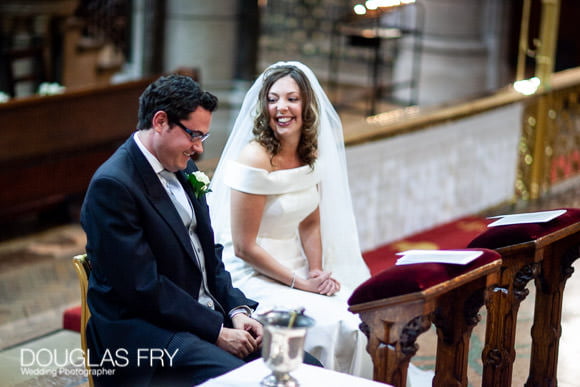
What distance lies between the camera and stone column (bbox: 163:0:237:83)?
33.0 ft

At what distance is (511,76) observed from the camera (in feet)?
44.1

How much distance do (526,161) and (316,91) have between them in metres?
4.44

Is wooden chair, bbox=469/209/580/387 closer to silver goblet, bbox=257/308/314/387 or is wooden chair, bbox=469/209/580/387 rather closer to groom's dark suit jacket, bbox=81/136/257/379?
groom's dark suit jacket, bbox=81/136/257/379

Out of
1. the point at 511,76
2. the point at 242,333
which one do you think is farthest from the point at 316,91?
the point at 511,76

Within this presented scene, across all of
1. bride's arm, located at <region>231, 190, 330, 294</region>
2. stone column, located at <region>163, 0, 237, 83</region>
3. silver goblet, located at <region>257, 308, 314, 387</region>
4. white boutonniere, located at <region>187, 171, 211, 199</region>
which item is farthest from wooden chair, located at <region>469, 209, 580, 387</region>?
stone column, located at <region>163, 0, 237, 83</region>

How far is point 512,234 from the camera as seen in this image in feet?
12.7

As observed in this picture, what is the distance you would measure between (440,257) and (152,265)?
39.3 inches

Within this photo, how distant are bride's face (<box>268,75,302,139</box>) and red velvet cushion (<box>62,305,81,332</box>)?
1878 millimetres

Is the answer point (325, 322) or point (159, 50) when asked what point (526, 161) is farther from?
point (325, 322)

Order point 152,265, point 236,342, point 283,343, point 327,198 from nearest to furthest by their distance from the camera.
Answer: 1. point 283,343
2. point 152,265
3. point 236,342
4. point 327,198

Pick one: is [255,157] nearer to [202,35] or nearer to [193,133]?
[193,133]

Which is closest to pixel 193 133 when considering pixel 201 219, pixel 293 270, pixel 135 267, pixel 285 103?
pixel 201 219

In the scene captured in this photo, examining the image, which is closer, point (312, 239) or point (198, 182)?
point (198, 182)

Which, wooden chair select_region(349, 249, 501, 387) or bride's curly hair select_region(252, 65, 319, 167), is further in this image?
bride's curly hair select_region(252, 65, 319, 167)
